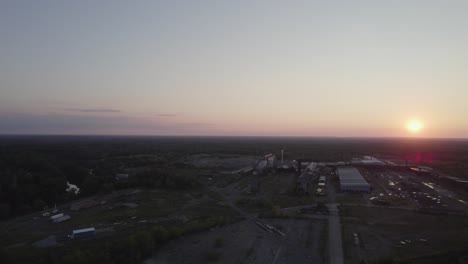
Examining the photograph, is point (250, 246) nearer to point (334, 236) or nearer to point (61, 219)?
point (334, 236)

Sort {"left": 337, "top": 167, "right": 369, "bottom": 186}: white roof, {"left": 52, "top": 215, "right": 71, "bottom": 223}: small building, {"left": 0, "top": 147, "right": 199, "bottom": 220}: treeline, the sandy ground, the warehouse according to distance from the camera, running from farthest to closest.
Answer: {"left": 337, "top": 167, "right": 369, "bottom": 186}: white roof → the warehouse → {"left": 0, "top": 147, "right": 199, "bottom": 220}: treeline → {"left": 52, "top": 215, "right": 71, "bottom": 223}: small building → the sandy ground

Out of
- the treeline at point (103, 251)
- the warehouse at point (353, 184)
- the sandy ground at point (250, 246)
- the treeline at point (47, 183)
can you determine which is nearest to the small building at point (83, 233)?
the treeline at point (103, 251)

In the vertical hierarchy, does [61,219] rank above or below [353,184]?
below

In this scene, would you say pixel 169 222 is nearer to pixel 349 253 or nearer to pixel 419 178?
pixel 349 253

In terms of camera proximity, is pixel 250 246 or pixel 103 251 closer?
pixel 103 251

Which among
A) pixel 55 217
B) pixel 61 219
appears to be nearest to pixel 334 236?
pixel 61 219

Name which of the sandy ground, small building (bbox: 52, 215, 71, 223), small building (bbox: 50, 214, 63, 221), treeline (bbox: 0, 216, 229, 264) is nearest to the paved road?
the sandy ground

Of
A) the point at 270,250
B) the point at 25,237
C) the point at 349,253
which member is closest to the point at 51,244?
the point at 25,237

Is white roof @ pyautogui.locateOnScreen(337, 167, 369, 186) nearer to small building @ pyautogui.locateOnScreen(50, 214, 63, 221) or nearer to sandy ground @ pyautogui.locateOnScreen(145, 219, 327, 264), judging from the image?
sandy ground @ pyautogui.locateOnScreen(145, 219, 327, 264)

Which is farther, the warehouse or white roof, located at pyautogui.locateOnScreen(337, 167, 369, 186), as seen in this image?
white roof, located at pyautogui.locateOnScreen(337, 167, 369, 186)
